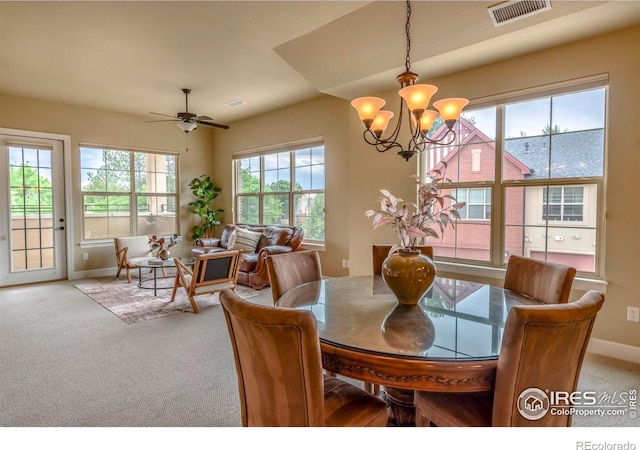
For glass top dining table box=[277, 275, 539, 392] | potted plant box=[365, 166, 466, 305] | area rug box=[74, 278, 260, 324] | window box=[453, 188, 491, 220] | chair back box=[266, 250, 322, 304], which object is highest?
window box=[453, 188, 491, 220]

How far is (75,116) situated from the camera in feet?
18.1

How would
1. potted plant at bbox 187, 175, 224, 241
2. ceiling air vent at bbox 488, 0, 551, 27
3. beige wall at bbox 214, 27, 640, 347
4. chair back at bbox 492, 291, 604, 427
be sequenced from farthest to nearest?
potted plant at bbox 187, 175, 224, 241 → beige wall at bbox 214, 27, 640, 347 → ceiling air vent at bbox 488, 0, 551, 27 → chair back at bbox 492, 291, 604, 427

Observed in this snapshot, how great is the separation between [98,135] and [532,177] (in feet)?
20.8

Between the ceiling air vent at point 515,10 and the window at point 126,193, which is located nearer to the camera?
the ceiling air vent at point 515,10

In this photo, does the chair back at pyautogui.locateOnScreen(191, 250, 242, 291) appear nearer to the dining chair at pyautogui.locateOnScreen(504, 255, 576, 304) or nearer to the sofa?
the sofa

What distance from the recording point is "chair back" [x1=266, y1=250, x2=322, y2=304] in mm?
2229

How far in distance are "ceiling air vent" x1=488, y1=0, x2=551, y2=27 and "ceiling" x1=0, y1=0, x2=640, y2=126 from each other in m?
0.05

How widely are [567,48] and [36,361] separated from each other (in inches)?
197

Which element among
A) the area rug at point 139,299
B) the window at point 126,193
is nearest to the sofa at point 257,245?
the area rug at point 139,299

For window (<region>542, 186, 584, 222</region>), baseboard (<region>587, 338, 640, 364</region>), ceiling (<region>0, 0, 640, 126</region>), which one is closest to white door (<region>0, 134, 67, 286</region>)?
ceiling (<region>0, 0, 640, 126</region>)

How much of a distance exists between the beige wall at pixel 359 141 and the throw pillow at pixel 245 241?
3.80 feet

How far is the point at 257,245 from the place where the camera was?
18.0 ft

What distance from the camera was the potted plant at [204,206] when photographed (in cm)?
668

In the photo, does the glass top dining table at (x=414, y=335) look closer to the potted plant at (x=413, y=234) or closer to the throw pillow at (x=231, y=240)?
the potted plant at (x=413, y=234)
